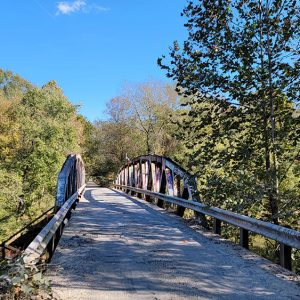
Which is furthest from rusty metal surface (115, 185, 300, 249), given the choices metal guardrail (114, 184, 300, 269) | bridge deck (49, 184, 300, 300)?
bridge deck (49, 184, 300, 300)

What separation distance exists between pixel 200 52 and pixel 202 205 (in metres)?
3.16

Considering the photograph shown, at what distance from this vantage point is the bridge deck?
3.73m

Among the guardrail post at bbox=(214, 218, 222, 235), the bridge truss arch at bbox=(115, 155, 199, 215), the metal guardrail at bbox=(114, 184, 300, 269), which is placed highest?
the bridge truss arch at bbox=(115, 155, 199, 215)

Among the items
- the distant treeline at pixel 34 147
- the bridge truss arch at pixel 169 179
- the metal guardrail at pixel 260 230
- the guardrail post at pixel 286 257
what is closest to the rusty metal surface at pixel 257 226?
the metal guardrail at pixel 260 230

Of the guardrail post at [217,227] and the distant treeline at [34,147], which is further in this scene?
the distant treeline at [34,147]

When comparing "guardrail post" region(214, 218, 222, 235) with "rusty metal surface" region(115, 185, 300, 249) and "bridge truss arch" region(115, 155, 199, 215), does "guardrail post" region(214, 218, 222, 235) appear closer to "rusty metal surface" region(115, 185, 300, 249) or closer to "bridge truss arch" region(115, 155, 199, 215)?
"rusty metal surface" region(115, 185, 300, 249)

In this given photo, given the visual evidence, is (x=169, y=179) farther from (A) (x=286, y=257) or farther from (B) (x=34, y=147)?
(B) (x=34, y=147)

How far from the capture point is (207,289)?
3.83 metres

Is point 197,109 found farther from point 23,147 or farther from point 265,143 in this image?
point 23,147

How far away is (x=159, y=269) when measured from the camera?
4527mm

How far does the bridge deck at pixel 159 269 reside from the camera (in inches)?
147

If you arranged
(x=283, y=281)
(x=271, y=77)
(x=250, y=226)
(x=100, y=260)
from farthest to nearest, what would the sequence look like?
(x=271, y=77) < (x=250, y=226) < (x=100, y=260) < (x=283, y=281)

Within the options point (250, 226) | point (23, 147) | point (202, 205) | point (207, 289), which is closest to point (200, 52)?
point (202, 205)

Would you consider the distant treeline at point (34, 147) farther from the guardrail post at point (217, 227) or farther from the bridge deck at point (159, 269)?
the bridge deck at point (159, 269)
